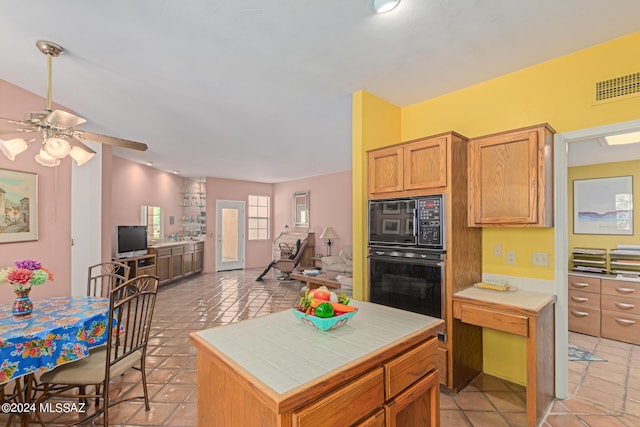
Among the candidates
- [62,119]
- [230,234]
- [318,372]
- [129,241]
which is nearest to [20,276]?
[62,119]

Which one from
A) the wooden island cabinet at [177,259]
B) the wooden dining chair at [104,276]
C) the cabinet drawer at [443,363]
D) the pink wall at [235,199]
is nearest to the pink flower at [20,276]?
the wooden dining chair at [104,276]

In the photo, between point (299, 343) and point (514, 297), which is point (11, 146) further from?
point (514, 297)

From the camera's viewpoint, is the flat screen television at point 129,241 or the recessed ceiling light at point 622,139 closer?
the recessed ceiling light at point 622,139

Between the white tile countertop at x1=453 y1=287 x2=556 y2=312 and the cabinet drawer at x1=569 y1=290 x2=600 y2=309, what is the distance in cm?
198

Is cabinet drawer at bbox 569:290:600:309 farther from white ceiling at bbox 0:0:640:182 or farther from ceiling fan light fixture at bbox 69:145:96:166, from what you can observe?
ceiling fan light fixture at bbox 69:145:96:166

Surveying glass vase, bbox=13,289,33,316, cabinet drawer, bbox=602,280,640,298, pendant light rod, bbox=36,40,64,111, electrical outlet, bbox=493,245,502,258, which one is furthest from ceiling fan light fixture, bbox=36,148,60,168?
cabinet drawer, bbox=602,280,640,298

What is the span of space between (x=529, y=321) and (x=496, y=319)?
0.66ft

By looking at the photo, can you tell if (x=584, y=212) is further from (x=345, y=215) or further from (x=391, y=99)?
(x=345, y=215)

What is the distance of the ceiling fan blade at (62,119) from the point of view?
6.54 ft

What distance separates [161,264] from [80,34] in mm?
4825

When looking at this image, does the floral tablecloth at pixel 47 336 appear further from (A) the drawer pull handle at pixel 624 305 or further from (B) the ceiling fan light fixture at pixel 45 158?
(A) the drawer pull handle at pixel 624 305

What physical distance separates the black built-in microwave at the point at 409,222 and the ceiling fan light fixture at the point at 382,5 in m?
1.33

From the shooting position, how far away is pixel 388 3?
164 cm

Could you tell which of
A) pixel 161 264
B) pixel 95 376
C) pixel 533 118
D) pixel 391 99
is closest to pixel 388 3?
pixel 391 99
